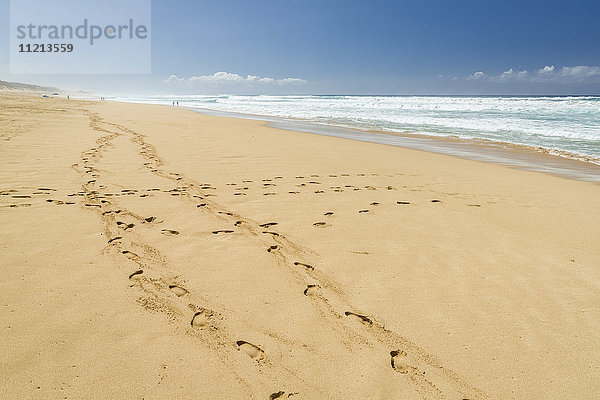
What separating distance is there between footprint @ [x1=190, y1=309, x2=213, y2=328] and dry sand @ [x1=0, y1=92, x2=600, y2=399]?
1cm

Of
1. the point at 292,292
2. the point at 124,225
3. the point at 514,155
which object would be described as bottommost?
the point at 292,292

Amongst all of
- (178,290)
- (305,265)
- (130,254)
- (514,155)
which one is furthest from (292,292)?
(514,155)

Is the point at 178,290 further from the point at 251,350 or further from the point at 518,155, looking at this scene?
the point at 518,155

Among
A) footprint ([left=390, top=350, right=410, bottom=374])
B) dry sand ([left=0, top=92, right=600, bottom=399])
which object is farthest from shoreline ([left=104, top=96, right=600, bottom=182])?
footprint ([left=390, top=350, right=410, bottom=374])

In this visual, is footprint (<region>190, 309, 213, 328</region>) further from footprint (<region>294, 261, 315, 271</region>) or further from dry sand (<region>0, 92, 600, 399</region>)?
footprint (<region>294, 261, 315, 271</region>)

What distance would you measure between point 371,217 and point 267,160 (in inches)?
151

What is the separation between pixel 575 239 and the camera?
3754mm

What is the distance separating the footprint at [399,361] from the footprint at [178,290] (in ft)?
4.99

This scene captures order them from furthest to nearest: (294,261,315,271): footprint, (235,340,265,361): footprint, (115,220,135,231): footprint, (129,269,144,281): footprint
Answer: (115,220,135,231): footprint
(294,261,315,271): footprint
(129,269,144,281): footprint
(235,340,265,361): footprint

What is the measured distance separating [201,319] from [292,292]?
0.70 meters

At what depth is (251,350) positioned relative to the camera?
6.51ft

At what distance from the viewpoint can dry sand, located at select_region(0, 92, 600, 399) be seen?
71.9 inches

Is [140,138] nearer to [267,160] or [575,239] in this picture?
[267,160]

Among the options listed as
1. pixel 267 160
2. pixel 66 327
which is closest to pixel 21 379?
pixel 66 327
